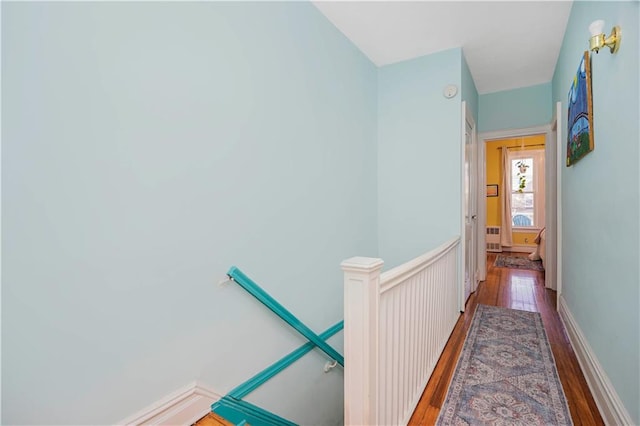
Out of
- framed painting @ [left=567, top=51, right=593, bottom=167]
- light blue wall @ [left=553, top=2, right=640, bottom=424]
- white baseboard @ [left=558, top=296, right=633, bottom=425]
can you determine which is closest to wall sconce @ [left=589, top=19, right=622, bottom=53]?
light blue wall @ [left=553, top=2, right=640, bottom=424]

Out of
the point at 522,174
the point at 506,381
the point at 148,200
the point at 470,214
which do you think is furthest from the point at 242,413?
the point at 522,174

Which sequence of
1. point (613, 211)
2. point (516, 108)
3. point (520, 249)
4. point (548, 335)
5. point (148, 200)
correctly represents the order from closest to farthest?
point (148, 200) → point (613, 211) → point (548, 335) → point (516, 108) → point (520, 249)

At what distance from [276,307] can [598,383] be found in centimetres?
189

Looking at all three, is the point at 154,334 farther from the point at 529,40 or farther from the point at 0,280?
the point at 529,40

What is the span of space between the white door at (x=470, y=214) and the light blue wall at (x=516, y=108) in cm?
68

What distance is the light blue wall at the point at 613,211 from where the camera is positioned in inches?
48.4

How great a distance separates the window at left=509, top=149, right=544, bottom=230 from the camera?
6.71 m

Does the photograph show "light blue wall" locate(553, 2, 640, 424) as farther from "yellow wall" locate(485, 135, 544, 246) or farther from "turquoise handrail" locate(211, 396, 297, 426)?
"yellow wall" locate(485, 135, 544, 246)

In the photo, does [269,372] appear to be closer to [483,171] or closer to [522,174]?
[483,171]

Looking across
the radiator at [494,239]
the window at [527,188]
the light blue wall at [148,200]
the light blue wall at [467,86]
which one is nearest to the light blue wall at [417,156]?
the light blue wall at [467,86]

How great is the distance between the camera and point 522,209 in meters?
6.93

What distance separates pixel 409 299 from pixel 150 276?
128 centimetres

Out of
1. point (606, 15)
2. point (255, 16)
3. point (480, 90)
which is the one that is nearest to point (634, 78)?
point (606, 15)

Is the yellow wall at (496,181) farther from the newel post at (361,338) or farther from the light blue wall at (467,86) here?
the newel post at (361,338)
